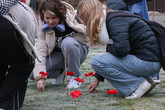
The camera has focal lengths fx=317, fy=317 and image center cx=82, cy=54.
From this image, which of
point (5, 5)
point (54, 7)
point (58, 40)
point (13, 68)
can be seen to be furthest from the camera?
point (58, 40)

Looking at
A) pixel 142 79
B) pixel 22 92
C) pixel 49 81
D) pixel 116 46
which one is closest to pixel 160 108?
pixel 142 79

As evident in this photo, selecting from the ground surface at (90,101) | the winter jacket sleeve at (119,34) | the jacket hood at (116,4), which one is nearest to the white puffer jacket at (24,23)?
the ground surface at (90,101)

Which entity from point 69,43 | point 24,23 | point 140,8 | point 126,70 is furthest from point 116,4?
point 24,23

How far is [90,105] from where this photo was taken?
2553 millimetres

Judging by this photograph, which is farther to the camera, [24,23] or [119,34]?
[119,34]

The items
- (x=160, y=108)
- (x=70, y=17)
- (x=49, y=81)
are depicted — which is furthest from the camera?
(x=49, y=81)

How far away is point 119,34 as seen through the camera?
2580mm

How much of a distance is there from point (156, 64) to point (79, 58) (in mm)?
1019

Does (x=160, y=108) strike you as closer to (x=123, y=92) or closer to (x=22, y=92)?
(x=123, y=92)

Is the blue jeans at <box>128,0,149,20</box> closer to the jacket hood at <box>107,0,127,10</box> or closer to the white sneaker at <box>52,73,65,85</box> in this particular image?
the jacket hood at <box>107,0,127,10</box>

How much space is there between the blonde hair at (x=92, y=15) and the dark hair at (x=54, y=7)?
1.64ft

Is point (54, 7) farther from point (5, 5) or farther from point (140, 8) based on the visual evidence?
point (5, 5)

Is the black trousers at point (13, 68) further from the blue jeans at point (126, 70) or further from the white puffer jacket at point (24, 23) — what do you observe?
the blue jeans at point (126, 70)

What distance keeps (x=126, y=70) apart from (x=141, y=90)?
0.22m
